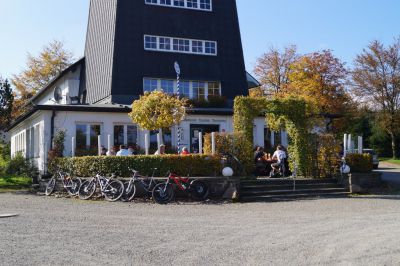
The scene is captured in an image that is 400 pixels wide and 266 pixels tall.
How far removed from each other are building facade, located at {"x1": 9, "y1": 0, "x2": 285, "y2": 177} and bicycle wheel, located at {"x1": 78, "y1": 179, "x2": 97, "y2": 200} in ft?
20.9

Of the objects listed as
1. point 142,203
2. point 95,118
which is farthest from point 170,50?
point 142,203

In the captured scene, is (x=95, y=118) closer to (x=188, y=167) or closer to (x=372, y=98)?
(x=188, y=167)

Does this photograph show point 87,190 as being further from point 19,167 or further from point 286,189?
point 19,167

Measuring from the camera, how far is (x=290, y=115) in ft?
65.7

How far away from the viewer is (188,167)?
1716cm

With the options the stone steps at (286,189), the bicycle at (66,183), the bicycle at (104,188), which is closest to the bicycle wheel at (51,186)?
the bicycle at (66,183)

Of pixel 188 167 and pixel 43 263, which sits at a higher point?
pixel 188 167

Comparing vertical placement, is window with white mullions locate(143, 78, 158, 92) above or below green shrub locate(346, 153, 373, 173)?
above

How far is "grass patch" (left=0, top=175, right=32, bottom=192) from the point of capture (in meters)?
22.0

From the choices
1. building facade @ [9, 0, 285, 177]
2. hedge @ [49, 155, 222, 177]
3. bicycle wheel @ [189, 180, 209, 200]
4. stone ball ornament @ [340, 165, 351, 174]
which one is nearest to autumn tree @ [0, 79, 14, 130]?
building facade @ [9, 0, 285, 177]

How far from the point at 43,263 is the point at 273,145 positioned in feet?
68.9

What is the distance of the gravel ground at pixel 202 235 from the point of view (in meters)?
7.39

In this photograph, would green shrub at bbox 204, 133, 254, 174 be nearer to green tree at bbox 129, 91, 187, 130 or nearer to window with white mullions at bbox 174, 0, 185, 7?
green tree at bbox 129, 91, 187, 130

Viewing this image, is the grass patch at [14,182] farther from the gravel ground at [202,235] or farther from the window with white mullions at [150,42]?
the window with white mullions at [150,42]
